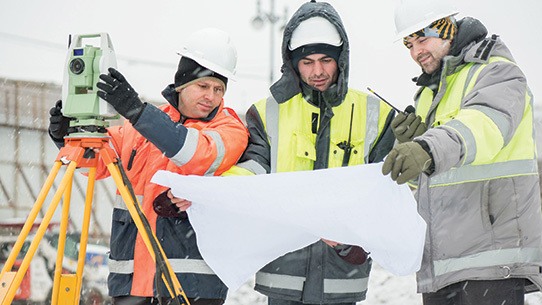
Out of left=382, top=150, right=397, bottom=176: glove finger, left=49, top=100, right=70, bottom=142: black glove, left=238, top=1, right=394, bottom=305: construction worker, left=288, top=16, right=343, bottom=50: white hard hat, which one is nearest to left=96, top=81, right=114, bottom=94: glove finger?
left=49, top=100, right=70, bottom=142: black glove

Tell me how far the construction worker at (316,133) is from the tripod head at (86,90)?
Result: 2.15 feet

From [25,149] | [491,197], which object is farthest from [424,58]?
[25,149]

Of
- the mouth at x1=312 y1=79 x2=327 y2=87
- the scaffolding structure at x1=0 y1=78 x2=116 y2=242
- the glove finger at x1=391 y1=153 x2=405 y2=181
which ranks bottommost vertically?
the scaffolding structure at x1=0 y1=78 x2=116 y2=242

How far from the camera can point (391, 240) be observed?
8.51 ft

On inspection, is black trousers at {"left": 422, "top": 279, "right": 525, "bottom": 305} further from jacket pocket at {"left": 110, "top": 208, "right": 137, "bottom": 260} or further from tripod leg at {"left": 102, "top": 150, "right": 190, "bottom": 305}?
jacket pocket at {"left": 110, "top": 208, "right": 137, "bottom": 260}

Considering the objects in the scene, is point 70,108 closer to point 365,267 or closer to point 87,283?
point 365,267

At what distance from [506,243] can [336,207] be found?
2.20ft

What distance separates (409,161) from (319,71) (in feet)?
3.07

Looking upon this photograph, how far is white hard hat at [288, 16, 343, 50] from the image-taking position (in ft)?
9.67

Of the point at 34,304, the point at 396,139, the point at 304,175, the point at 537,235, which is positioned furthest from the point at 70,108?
the point at 34,304

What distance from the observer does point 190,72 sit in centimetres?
306

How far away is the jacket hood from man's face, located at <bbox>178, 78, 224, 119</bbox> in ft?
0.86

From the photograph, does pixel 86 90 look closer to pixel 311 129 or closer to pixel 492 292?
pixel 311 129

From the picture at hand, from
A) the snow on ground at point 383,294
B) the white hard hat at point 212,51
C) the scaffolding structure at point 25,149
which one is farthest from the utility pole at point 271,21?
the white hard hat at point 212,51
